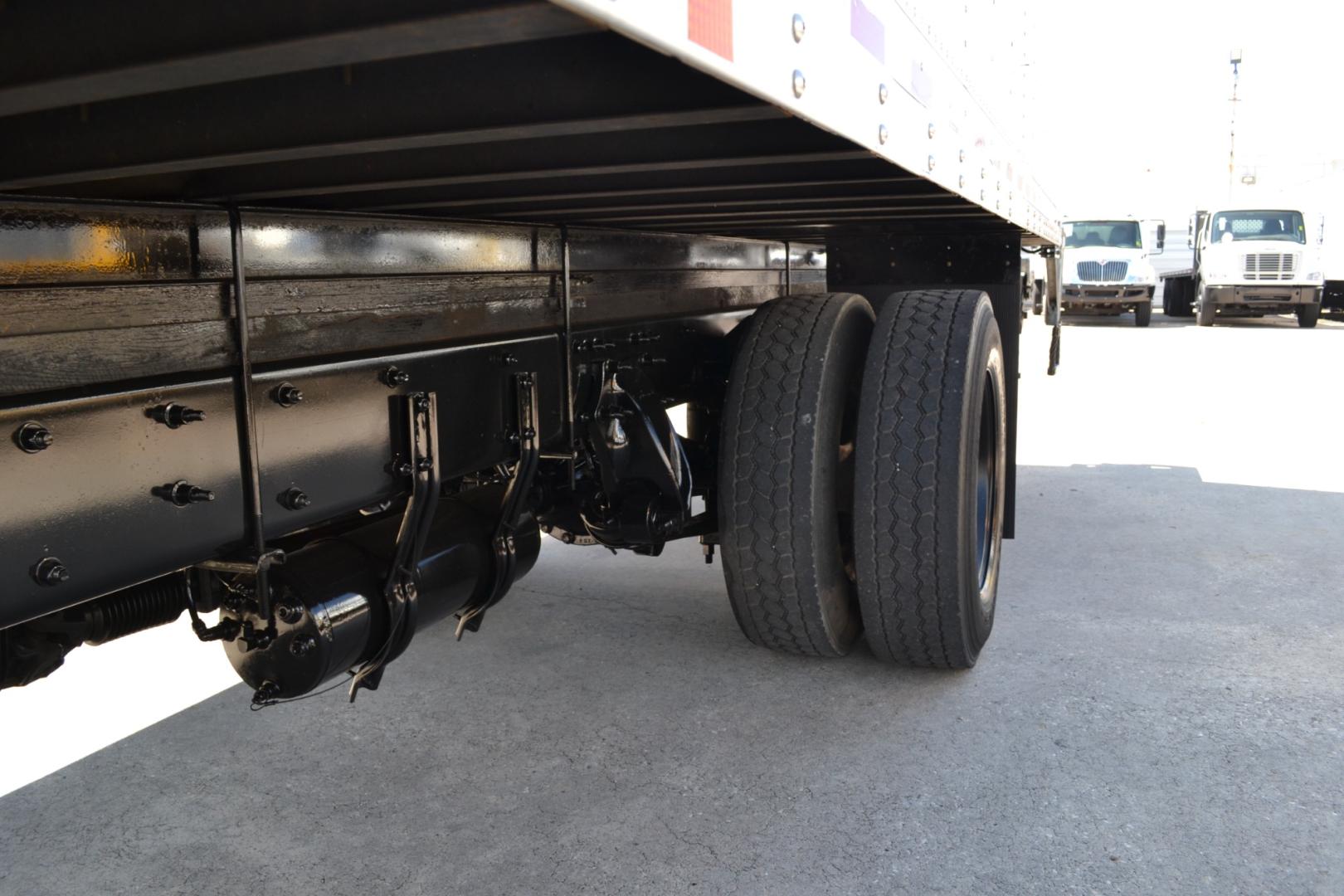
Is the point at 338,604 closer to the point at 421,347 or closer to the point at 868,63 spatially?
the point at 421,347

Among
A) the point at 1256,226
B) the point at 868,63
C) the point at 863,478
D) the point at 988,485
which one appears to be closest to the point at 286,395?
the point at 868,63

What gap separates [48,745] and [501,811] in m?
1.32

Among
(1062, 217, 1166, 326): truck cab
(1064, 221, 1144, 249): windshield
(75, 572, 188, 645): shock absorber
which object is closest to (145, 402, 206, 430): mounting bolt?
(75, 572, 188, 645): shock absorber

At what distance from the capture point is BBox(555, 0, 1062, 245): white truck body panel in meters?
1.18

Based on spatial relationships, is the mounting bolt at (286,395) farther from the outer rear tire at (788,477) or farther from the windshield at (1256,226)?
the windshield at (1256,226)

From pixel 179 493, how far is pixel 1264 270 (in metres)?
21.4

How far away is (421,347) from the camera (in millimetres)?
2451

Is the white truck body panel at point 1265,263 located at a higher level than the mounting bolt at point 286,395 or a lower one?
higher

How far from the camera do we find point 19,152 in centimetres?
169

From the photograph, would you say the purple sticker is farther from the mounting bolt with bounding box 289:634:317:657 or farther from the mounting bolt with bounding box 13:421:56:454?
the mounting bolt with bounding box 289:634:317:657

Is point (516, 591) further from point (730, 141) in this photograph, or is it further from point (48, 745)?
point (730, 141)

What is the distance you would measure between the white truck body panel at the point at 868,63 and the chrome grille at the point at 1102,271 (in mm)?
18313

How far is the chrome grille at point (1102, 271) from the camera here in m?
20.7

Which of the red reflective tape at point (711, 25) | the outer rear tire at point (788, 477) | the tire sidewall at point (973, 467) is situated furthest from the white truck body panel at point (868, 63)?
the outer rear tire at point (788, 477)
